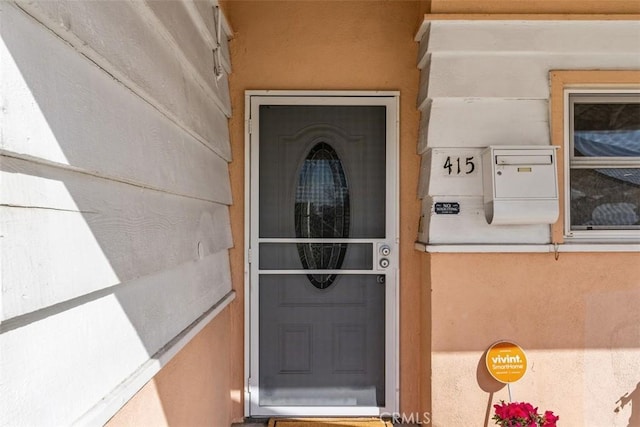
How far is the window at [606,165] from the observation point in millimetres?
2529

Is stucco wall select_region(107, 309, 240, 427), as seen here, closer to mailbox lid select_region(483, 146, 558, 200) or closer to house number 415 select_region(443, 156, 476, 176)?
house number 415 select_region(443, 156, 476, 176)

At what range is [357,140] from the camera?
281 centimetres

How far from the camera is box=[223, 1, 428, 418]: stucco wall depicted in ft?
9.12

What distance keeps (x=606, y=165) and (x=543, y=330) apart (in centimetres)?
102

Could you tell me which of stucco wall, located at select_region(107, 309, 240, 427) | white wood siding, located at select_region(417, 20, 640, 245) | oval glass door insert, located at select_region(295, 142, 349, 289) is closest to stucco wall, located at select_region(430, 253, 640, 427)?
white wood siding, located at select_region(417, 20, 640, 245)

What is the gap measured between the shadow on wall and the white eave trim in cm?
79

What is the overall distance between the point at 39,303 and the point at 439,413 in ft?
7.55

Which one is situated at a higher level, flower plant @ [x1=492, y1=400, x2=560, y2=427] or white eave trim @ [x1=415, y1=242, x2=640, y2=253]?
white eave trim @ [x1=415, y1=242, x2=640, y2=253]

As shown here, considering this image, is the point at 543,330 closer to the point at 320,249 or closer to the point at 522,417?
the point at 522,417

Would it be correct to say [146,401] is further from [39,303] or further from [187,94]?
[187,94]

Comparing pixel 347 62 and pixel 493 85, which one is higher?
pixel 347 62

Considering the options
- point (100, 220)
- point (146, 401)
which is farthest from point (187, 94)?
point (146, 401)

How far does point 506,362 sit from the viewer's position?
244cm

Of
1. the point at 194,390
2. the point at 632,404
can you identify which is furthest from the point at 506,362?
the point at 194,390
